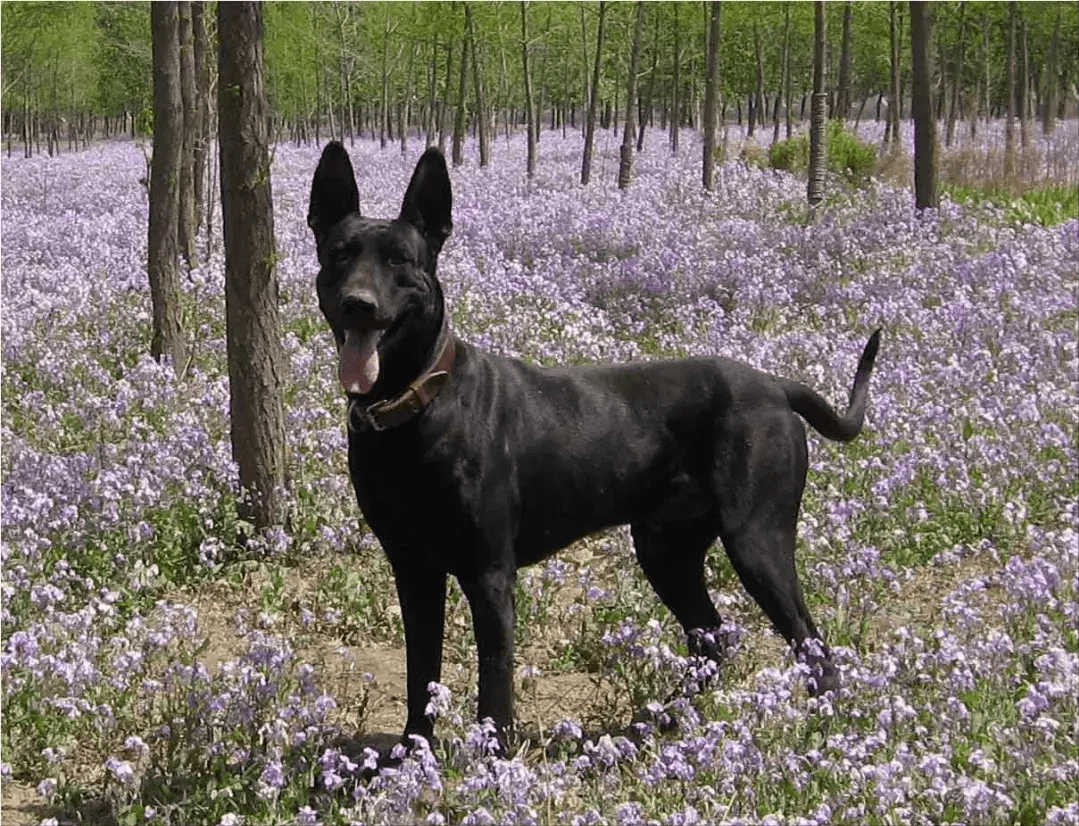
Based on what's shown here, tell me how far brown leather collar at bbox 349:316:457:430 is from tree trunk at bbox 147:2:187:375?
643 cm

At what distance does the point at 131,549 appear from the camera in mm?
6797

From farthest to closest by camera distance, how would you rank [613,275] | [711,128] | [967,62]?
[967,62], [711,128], [613,275]

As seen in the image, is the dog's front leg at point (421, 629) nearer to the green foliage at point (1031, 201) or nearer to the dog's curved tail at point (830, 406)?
the dog's curved tail at point (830, 406)

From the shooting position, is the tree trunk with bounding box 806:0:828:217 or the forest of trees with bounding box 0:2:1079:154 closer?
the tree trunk with bounding box 806:0:828:217

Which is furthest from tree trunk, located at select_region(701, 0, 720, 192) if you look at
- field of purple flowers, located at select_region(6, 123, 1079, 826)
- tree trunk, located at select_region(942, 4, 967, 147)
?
tree trunk, located at select_region(942, 4, 967, 147)

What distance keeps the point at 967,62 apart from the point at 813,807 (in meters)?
62.5

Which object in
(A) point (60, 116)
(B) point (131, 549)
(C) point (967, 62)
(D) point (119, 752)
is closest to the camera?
(D) point (119, 752)

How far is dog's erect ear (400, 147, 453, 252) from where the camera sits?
438cm

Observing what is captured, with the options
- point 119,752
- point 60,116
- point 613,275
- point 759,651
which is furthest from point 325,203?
point 60,116

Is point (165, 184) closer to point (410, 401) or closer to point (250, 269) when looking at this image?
point (250, 269)

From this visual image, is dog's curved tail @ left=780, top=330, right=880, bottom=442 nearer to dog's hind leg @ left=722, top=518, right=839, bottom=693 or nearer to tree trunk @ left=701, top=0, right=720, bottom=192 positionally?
dog's hind leg @ left=722, top=518, right=839, bottom=693

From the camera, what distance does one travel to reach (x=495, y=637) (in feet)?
14.5

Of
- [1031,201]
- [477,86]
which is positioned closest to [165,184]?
[1031,201]

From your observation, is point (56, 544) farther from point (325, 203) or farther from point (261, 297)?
point (325, 203)
